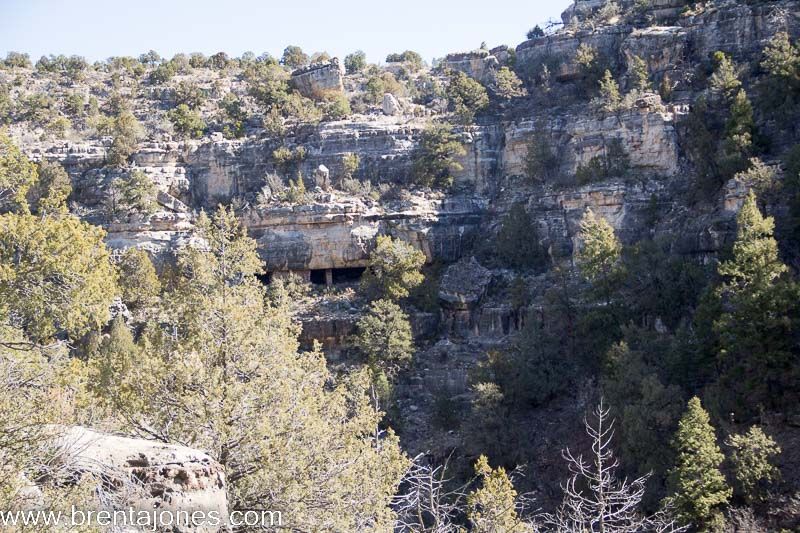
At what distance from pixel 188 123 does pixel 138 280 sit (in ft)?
40.5

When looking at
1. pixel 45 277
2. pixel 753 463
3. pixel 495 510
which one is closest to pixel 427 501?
pixel 495 510

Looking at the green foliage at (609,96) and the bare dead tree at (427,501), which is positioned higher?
the green foliage at (609,96)

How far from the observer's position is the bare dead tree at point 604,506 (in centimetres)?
1398

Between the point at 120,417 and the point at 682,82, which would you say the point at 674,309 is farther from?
the point at 120,417

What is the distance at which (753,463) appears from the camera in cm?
1909

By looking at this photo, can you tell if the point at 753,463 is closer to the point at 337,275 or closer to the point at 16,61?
the point at 337,275

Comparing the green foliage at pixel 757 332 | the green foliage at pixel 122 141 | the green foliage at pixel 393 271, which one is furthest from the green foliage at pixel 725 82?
the green foliage at pixel 122 141

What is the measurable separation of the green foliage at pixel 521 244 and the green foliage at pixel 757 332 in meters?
13.9

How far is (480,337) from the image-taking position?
3509 centimetres

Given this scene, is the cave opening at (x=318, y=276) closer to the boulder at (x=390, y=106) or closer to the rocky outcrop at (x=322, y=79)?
the boulder at (x=390, y=106)

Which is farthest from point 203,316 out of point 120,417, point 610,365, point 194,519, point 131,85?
point 131,85

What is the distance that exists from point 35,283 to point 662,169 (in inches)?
1182

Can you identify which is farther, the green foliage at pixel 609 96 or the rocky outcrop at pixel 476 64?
the rocky outcrop at pixel 476 64

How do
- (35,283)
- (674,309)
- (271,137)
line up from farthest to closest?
1. (271,137)
2. (674,309)
3. (35,283)
